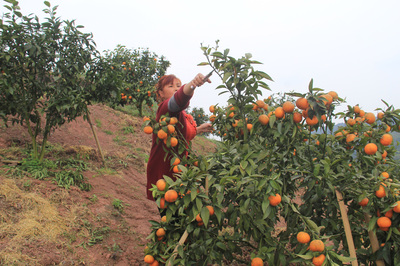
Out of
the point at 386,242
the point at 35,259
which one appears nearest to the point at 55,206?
the point at 35,259

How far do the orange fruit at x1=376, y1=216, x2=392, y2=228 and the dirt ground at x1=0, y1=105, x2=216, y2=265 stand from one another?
4.75 ft

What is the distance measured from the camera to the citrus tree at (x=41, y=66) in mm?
3641

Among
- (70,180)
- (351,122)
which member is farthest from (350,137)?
(70,180)

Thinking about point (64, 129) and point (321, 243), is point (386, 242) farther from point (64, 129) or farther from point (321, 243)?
point (64, 129)

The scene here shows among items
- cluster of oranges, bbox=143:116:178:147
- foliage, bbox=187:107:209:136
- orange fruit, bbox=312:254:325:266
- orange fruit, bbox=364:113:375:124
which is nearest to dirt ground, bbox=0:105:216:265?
cluster of oranges, bbox=143:116:178:147

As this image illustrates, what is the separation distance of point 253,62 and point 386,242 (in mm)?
1235

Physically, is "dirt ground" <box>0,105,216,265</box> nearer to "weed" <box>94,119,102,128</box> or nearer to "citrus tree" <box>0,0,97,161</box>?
"citrus tree" <box>0,0,97,161</box>

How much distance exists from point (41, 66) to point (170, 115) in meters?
2.78

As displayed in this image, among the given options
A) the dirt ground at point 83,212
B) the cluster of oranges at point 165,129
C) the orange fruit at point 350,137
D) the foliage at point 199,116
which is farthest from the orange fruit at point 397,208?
the foliage at point 199,116

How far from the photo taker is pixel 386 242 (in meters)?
1.50

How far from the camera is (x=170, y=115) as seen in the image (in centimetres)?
202

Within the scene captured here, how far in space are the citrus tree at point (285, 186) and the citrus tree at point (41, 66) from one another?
255 cm

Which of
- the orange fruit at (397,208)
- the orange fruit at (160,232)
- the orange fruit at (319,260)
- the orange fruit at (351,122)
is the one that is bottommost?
the orange fruit at (160,232)

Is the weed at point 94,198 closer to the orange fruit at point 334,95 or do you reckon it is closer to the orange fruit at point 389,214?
the orange fruit at point 334,95
